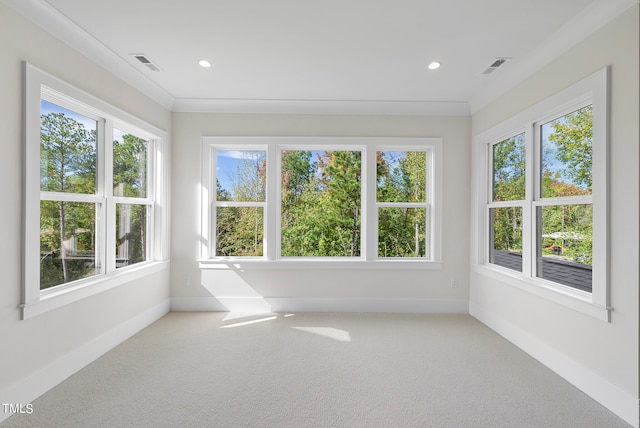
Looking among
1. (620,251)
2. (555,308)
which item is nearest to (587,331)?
(555,308)

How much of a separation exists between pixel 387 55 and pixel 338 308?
289 centimetres

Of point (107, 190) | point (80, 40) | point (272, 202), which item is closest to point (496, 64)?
point (272, 202)

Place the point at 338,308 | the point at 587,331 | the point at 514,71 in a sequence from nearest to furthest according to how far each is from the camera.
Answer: the point at 587,331 < the point at 514,71 < the point at 338,308

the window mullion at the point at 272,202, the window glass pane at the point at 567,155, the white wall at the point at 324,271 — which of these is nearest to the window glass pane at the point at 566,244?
the window glass pane at the point at 567,155

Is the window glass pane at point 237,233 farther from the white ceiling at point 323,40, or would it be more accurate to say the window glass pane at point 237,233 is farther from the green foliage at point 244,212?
the white ceiling at point 323,40

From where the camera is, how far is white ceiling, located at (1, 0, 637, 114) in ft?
7.05

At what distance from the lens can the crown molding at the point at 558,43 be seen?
207 cm

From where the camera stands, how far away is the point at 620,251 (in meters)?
2.02

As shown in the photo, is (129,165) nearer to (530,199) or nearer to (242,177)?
(242,177)

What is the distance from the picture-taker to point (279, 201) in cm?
411

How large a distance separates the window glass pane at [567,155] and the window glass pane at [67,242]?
401cm

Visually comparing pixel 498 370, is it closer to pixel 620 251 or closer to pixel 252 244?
pixel 620 251

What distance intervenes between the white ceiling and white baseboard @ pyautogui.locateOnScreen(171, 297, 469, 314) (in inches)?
98.0

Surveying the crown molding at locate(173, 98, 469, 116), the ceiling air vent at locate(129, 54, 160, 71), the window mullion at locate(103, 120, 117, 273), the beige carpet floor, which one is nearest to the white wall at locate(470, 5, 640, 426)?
the beige carpet floor
